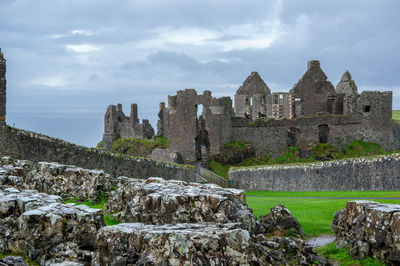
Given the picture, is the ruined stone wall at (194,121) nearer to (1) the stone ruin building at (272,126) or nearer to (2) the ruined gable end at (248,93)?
(1) the stone ruin building at (272,126)

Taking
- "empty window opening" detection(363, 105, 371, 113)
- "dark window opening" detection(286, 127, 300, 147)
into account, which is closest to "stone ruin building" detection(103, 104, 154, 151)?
"dark window opening" detection(286, 127, 300, 147)

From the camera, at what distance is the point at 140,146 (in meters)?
61.4

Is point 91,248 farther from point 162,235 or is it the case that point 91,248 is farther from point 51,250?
point 162,235

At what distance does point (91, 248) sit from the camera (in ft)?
28.8

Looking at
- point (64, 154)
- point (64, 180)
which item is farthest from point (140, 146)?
point (64, 180)

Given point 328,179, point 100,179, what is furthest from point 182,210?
point 328,179

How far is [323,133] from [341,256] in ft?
124

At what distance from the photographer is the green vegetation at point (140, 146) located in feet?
189

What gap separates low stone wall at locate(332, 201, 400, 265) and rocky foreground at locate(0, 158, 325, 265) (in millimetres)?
936

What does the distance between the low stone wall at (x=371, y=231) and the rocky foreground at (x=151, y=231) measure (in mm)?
936

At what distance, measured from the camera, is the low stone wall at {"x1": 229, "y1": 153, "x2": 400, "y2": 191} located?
25422 millimetres

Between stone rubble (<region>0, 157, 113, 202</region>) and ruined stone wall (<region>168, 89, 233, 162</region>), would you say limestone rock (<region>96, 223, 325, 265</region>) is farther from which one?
ruined stone wall (<region>168, 89, 233, 162</region>)

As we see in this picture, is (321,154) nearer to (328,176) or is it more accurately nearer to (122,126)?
(328,176)

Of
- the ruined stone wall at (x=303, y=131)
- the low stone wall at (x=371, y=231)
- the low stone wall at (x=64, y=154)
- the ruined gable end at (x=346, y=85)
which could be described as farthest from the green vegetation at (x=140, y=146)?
the low stone wall at (x=371, y=231)
